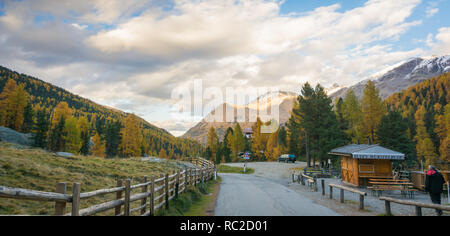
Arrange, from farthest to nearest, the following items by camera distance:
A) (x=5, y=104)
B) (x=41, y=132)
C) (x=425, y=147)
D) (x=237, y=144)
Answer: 1. (x=237, y=144)
2. (x=425, y=147)
3. (x=5, y=104)
4. (x=41, y=132)

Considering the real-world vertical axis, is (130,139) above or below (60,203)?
above

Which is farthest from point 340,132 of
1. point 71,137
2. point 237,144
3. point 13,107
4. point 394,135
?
point 13,107

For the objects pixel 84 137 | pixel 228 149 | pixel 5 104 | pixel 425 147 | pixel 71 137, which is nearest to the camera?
pixel 5 104

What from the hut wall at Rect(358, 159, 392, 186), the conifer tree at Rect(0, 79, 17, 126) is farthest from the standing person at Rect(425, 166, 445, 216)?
the conifer tree at Rect(0, 79, 17, 126)

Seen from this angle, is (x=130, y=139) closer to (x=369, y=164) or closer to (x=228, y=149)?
(x=228, y=149)

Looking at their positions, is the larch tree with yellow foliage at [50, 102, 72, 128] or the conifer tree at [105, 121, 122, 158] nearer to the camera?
the larch tree with yellow foliage at [50, 102, 72, 128]

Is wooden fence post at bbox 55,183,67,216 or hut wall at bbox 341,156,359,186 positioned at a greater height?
wooden fence post at bbox 55,183,67,216

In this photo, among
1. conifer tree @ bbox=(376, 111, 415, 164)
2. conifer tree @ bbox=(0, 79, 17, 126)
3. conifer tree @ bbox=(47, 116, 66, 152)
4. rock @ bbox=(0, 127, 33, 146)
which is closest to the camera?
conifer tree @ bbox=(376, 111, 415, 164)

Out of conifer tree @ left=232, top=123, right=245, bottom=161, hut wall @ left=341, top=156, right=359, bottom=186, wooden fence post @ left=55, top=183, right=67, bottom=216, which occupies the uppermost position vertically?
conifer tree @ left=232, top=123, right=245, bottom=161

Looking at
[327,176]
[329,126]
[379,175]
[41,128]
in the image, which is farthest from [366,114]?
[41,128]

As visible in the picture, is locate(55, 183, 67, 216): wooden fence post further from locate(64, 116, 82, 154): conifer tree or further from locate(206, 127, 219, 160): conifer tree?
locate(206, 127, 219, 160): conifer tree
